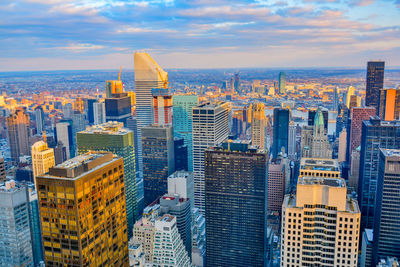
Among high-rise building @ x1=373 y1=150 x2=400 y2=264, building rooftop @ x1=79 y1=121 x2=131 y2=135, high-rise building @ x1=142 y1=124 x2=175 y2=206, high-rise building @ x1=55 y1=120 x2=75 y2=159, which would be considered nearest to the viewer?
high-rise building @ x1=373 y1=150 x2=400 y2=264

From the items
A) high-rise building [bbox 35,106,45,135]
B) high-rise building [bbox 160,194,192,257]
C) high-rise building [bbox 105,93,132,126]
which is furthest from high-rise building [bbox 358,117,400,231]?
high-rise building [bbox 105,93,132,126]

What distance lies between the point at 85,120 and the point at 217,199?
89802mm

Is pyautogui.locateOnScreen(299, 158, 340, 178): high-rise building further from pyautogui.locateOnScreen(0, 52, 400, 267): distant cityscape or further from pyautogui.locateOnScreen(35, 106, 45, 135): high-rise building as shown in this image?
pyautogui.locateOnScreen(35, 106, 45, 135): high-rise building

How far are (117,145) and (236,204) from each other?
2914cm

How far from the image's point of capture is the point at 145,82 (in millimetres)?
139000

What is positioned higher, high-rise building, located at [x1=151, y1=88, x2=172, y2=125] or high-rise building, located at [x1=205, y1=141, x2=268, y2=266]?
high-rise building, located at [x1=151, y1=88, x2=172, y2=125]

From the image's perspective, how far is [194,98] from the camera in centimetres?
12425

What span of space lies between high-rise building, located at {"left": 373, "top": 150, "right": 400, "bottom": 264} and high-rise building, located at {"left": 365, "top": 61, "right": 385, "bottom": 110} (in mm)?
67663

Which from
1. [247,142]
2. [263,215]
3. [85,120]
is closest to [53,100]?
[85,120]

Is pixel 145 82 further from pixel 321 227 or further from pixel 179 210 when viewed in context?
pixel 321 227

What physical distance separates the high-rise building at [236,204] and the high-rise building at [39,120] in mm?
70553

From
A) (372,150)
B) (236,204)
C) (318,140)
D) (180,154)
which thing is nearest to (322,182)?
(236,204)

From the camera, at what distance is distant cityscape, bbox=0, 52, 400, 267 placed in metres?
32.9

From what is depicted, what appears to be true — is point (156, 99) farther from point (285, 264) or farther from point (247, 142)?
point (285, 264)
